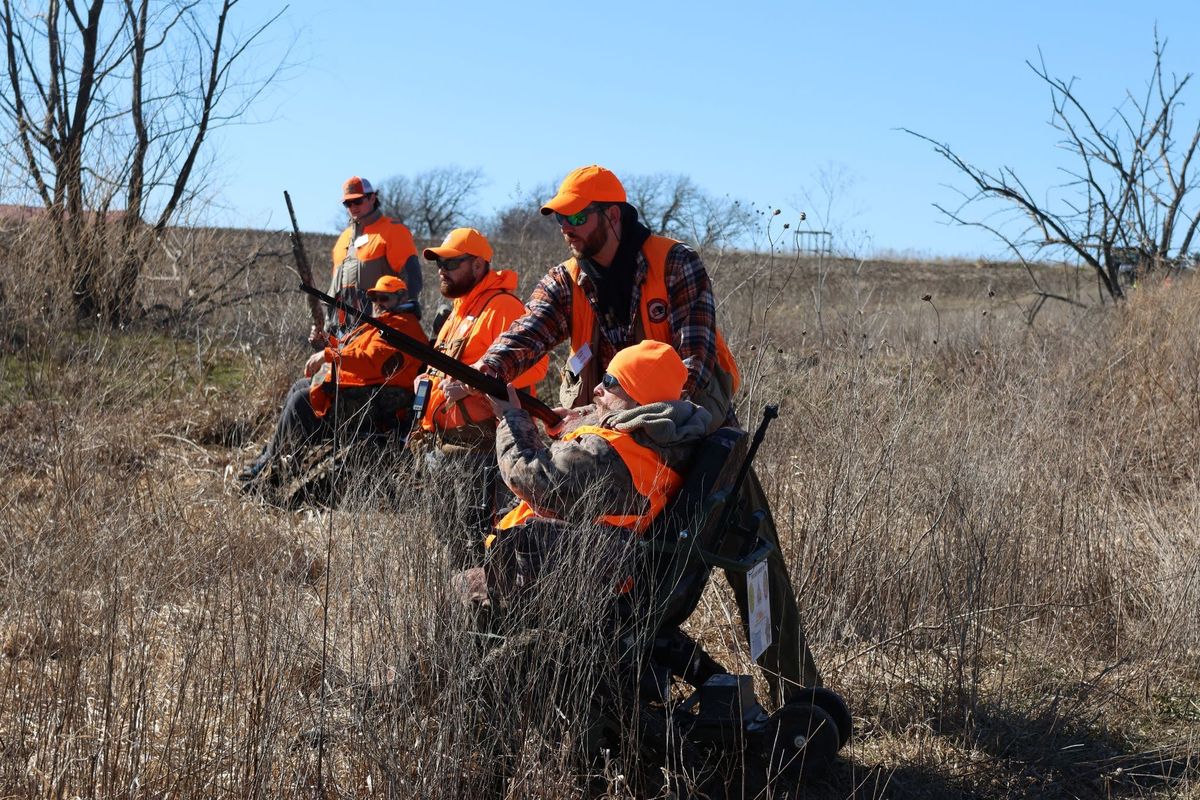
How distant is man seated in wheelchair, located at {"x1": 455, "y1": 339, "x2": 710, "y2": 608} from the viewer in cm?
366

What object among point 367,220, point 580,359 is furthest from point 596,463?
point 367,220

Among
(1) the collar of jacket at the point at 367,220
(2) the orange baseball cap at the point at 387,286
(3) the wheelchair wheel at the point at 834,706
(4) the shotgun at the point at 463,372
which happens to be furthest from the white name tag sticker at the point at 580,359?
(1) the collar of jacket at the point at 367,220

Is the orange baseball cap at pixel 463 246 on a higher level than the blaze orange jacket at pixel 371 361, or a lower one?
higher

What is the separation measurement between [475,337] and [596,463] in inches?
102

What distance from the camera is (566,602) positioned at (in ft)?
11.4

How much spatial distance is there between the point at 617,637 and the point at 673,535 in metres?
0.39

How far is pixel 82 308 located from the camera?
8484mm

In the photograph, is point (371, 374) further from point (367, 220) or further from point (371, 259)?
point (367, 220)

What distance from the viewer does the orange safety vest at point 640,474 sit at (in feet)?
12.3

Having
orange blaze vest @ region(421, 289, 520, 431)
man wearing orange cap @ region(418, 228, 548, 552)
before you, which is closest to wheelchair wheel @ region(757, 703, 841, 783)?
man wearing orange cap @ region(418, 228, 548, 552)

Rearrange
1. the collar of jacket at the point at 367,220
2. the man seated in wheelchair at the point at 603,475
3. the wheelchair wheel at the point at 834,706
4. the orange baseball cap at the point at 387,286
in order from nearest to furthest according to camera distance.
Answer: the man seated in wheelchair at the point at 603,475, the wheelchair wheel at the point at 834,706, the orange baseball cap at the point at 387,286, the collar of jacket at the point at 367,220

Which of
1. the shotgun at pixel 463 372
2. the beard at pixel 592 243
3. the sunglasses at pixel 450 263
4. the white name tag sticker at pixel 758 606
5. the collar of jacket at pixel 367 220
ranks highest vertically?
the collar of jacket at pixel 367 220

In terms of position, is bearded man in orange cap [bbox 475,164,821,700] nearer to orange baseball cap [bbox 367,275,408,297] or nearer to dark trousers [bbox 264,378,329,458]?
orange baseball cap [bbox 367,275,408,297]

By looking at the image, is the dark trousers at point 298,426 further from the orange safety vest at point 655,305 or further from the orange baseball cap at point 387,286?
the orange safety vest at point 655,305
